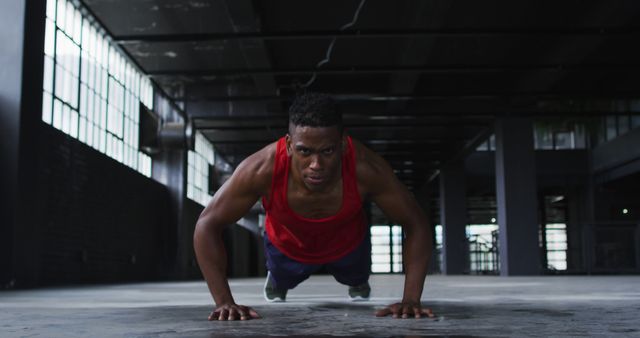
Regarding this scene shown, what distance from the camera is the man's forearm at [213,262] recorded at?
112 inches

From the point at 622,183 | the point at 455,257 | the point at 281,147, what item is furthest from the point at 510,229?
the point at 281,147

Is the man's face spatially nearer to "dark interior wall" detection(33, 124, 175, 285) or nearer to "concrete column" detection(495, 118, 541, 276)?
"dark interior wall" detection(33, 124, 175, 285)

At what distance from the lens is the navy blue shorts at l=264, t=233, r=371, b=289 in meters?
3.77

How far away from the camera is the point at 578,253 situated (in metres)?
14.1

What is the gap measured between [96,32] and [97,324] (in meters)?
8.52

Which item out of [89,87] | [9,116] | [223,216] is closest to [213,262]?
[223,216]

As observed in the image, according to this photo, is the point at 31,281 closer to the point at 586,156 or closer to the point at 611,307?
the point at 611,307

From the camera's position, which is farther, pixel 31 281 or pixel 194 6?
pixel 194 6

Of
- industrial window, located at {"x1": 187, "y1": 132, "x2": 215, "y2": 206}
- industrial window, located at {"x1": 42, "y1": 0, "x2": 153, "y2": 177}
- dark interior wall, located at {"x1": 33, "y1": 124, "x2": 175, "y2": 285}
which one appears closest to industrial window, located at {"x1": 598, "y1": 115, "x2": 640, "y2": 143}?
industrial window, located at {"x1": 187, "y1": 132, "x2": 215, "y2": 206}

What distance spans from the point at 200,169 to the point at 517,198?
782 cm

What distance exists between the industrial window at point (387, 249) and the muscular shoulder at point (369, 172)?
2728cm

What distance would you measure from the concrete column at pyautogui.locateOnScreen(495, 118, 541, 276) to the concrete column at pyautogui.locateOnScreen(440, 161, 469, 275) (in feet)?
17.1

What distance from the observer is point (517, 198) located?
13.9 m

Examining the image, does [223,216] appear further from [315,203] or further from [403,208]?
[403,208]
